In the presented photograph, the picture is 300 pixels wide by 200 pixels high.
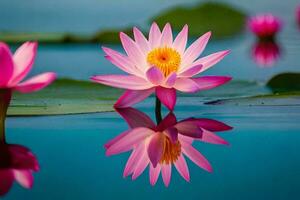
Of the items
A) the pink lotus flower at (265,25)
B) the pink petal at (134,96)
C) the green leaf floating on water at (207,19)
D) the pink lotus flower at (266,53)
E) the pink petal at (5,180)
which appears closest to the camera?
the pink petal at (5,180)

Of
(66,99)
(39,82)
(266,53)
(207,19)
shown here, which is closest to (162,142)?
(39,82)

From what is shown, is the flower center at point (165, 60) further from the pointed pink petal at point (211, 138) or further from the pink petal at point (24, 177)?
the pink petal at point (24, 177)

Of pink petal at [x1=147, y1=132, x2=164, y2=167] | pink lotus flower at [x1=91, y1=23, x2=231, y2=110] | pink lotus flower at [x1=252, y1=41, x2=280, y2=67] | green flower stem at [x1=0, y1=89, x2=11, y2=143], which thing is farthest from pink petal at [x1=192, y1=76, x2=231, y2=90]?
pink lotus flower at [x1=252, y1=41, x2=280, y2=67]

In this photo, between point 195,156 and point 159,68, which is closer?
point 195,156

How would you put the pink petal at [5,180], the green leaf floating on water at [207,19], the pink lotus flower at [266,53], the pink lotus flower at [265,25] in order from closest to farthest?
the pink petal at [5,180] < the pink lotus flower at [266,53] < the pink lotus flower at [265,25] < the green leaf floating on water at [207,19]

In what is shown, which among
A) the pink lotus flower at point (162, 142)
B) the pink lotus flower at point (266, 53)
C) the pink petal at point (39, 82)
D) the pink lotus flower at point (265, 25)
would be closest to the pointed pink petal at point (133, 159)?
the pink lotus flower at point (162, 142)

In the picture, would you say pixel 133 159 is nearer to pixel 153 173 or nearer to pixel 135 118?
pixel 153 173

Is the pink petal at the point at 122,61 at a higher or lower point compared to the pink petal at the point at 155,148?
higher

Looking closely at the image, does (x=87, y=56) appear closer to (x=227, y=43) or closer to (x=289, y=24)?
(x=227, y=43)
